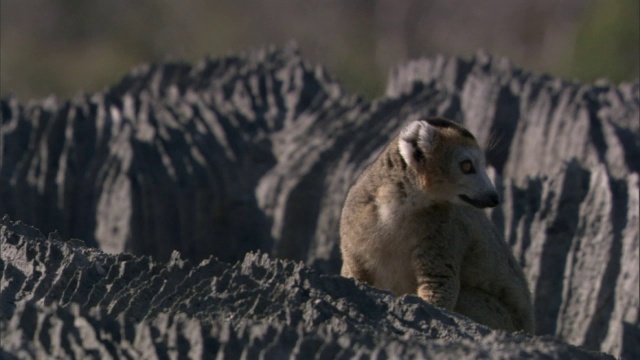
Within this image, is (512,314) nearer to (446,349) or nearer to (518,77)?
(446,349)

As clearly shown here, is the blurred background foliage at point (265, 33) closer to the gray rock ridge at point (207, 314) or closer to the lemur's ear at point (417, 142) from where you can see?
the lemur's ear at point (417, 142)

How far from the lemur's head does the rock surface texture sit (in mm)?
1495

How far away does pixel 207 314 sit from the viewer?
6.92 meters

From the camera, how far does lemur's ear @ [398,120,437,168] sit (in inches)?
376

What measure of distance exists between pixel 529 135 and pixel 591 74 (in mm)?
13645

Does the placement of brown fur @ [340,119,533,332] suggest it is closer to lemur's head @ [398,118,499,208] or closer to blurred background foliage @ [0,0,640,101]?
lemur's head @ [398,118,499,208]

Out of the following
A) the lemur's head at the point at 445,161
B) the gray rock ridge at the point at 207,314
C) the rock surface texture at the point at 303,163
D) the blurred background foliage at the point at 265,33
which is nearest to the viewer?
the gray rock ridge at the point at 207,314

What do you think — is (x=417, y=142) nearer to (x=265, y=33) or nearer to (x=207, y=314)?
(x=207, y=314)

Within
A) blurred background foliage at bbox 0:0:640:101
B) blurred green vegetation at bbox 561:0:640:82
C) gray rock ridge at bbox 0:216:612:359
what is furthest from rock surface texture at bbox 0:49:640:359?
blurred background foliage at bbox 0:0:640:101

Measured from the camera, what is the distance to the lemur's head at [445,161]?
9.52m

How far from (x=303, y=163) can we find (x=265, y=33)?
38783 millimetres

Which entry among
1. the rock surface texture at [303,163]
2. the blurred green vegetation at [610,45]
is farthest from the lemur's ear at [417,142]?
the blurred green vegetation at [610,45]

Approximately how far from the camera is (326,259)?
15.3 metres

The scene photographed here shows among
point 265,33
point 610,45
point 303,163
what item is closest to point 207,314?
point 303,163
